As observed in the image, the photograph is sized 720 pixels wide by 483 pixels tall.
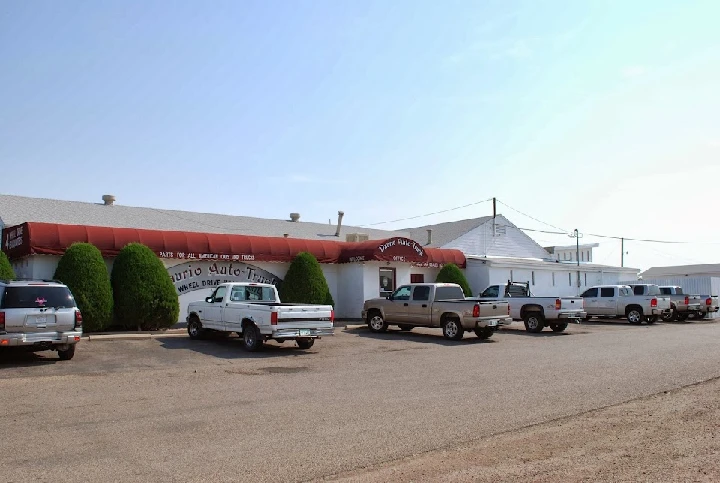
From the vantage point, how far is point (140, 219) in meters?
29.5

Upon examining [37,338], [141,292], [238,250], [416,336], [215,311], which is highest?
[238,250]

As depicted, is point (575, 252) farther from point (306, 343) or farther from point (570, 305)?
point (306, 343)

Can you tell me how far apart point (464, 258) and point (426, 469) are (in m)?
26.8

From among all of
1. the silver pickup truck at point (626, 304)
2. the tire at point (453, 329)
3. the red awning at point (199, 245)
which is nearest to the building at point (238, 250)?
the red awning at point (199, 245)

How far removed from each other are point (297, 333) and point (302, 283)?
8788mm

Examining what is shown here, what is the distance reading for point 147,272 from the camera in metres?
21.0

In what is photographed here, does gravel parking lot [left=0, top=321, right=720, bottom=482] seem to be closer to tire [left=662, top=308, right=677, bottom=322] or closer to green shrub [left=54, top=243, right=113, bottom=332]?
green shrub [left=54, top=243, right=113, bottom=332]

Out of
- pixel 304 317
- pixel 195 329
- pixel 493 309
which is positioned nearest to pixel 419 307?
pixel 493 309

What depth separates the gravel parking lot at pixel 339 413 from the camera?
656 centimetres

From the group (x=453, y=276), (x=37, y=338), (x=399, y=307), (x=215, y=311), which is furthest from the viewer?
(x=453, y=276)

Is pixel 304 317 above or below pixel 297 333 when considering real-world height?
above

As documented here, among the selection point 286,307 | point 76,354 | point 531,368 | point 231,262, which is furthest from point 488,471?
point 231,262

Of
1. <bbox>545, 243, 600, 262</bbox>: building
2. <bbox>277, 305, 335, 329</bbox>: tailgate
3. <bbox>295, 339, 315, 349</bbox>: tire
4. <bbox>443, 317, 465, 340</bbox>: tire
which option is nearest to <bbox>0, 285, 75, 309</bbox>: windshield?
<bbox>277, 305, 335, 329</bbox>: tailgate

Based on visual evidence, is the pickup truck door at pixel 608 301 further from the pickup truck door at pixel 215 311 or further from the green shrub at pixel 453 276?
the pickup truck door at pixel 215 311
